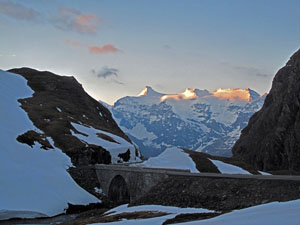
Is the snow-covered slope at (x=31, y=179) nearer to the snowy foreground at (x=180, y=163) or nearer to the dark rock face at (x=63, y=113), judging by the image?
the dark rock face at (x=63, y=113)

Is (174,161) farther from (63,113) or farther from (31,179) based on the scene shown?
(63,113)

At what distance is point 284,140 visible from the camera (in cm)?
15738

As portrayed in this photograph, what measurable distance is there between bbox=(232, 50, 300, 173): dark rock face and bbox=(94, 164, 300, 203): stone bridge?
8974cm

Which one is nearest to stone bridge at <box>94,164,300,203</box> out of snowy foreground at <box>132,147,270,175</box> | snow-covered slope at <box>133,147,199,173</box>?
snow-covered slope at <box>133,147,199,173</box>

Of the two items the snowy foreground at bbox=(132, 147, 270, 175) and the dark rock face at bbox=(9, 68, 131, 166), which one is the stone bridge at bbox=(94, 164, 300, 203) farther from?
the snowy foreground at bbox=(132, 147, 270, 175)

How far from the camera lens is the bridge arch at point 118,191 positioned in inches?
3172

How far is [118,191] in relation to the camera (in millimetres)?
81188

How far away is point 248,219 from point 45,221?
157 ft

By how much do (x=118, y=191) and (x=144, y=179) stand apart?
20.0 m

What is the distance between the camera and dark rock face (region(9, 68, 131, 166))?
9425 cm

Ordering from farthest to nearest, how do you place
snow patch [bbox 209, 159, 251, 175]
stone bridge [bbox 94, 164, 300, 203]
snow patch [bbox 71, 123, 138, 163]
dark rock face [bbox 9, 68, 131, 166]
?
snow patch [bbox 71, 123, 138, 163], dark rock face [bbox 9, 68, 131, 166], snow patch [bbox 209, 159, 251, 175], stone bridge [bbox 94, 164, 300, 203]

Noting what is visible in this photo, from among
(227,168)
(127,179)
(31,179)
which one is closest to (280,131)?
(227,168)

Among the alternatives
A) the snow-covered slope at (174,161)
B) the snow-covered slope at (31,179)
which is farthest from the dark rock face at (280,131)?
the snow-covered slope at (31,179)

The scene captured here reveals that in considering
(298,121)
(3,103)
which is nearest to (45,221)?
(3,103)
